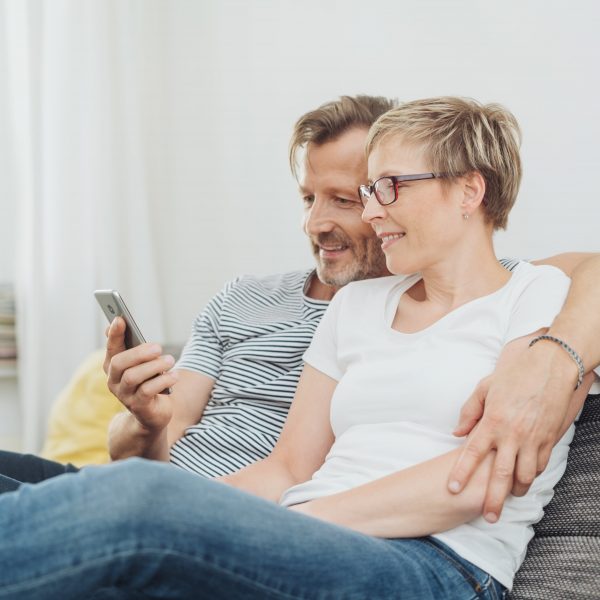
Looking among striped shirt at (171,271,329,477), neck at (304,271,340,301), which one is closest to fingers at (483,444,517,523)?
striped shirt at (171,271,329,477)

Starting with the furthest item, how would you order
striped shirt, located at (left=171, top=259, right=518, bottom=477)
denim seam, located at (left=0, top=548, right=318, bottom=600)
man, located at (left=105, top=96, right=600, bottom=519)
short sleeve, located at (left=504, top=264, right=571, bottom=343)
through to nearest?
striped shirt, located at (left=171, top=259, right=518, bottom=477) → man, located at (left=105, top=96, right=600, bottom=519) → short sleeve, located at (left=504, top=264, right=571, bottom=343) → denim seam, located at (left=0, top=548, right=318, bottom=600)

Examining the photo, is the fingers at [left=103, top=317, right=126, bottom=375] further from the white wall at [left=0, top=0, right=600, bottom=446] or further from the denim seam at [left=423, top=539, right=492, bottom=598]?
the white wall at [left=0, top=0, right=600, bottom=446]

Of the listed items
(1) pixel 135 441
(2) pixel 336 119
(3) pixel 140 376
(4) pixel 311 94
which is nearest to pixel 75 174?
(4) pixel 311 94

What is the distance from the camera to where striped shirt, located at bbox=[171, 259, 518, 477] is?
68.2 inches

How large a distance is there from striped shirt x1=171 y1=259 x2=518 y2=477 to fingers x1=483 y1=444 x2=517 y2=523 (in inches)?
20.2

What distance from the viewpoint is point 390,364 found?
54.7 inches

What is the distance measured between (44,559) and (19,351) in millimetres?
2165

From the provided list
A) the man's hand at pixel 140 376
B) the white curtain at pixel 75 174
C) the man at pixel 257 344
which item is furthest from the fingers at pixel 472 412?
the white curtain at pixel 75 174

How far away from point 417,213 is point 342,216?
40cm

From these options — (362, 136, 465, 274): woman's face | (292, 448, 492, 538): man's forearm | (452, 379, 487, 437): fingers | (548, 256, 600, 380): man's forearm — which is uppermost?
(362, 136, 465, 274): woman's face

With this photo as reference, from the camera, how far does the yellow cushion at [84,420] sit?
101 inches

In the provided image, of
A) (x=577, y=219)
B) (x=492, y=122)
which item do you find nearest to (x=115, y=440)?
(x=492, y=122)

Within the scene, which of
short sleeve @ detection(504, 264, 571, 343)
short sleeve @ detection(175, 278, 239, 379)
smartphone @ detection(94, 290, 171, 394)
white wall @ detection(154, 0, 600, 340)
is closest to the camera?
short sleeve @ detection(504, 264, 571, 343)

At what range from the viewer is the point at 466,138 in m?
1.46
